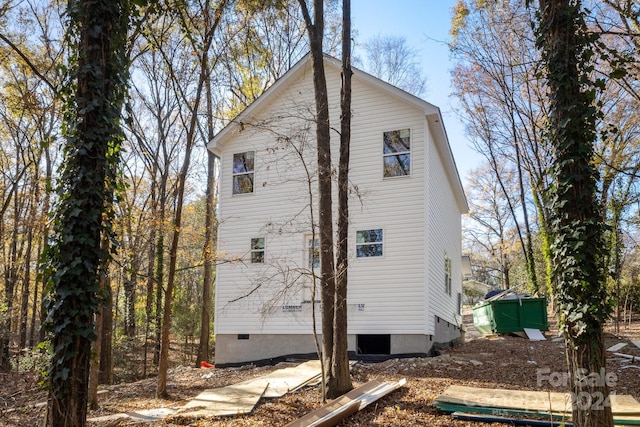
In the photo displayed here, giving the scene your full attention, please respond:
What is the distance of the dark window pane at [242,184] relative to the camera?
14047mm

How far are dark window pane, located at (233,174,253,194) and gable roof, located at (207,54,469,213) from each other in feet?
4.13

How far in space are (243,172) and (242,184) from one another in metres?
0.36

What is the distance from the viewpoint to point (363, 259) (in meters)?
12.4

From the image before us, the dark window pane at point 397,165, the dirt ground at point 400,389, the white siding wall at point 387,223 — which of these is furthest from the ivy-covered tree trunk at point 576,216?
the dark window pane at point 397,165

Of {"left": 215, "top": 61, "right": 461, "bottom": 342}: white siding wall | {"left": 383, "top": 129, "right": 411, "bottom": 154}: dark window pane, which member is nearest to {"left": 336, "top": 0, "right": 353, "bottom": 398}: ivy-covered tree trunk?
{"left": 215, "top": 61, "right": 461, "bottom": 342}: white siding wall

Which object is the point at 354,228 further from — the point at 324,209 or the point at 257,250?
the point at 324,209

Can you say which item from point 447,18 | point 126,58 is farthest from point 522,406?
point 447,18

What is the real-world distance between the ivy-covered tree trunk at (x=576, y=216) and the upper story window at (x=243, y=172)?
33.6 feet

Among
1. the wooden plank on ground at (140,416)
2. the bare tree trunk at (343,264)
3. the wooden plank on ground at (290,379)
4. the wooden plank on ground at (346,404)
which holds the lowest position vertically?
the wooden plank on ground at (140,416)

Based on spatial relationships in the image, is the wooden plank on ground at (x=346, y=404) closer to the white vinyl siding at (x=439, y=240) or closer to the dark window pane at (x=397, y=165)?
the white vinyl siding at (x=439, y=240)

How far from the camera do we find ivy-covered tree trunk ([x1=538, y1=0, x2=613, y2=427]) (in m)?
4.26

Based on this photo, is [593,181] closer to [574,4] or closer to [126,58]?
[574,4]

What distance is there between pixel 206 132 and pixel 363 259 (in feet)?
33.7

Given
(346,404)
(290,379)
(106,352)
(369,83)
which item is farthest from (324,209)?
(106,352)
